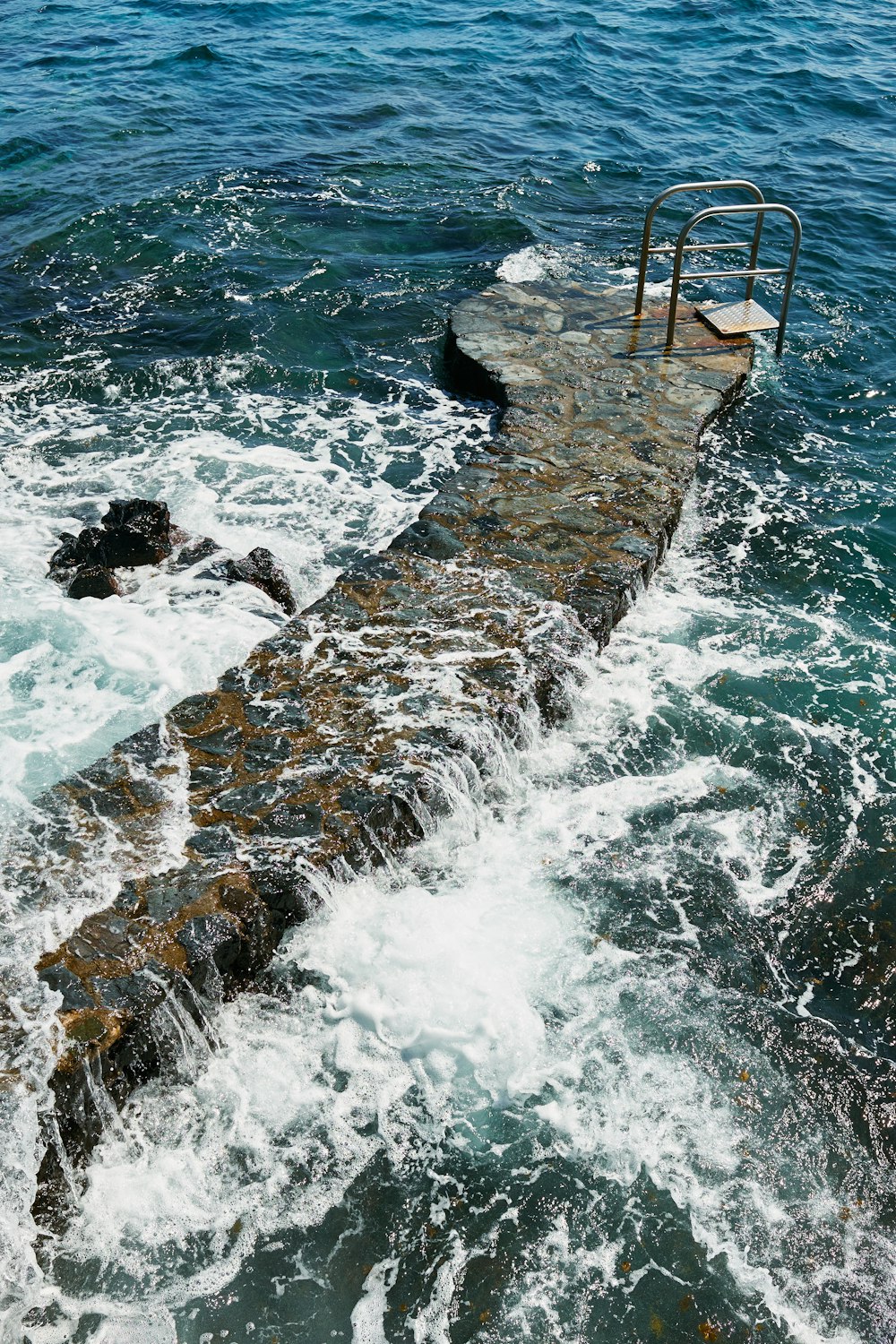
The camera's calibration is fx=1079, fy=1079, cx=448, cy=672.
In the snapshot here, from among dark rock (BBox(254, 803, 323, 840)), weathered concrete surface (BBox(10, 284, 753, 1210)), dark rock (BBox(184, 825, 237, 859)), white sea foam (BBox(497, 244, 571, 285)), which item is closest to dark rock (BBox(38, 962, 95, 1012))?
weathered concrete surface (BBox(10, 284, 753, 1210))

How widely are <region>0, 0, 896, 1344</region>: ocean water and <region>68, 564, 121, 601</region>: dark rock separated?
14 centimetres

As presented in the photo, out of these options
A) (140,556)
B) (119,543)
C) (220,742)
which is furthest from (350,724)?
(119,543)

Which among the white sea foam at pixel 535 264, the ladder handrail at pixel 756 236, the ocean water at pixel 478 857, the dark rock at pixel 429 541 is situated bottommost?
the ocean water at pixel 478 857

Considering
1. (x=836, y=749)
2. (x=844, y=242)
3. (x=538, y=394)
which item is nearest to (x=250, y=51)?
(x=844, y=242)

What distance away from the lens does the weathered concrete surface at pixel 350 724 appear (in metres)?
4.78

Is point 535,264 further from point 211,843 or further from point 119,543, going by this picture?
point 211,843

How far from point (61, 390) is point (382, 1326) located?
28.7ft

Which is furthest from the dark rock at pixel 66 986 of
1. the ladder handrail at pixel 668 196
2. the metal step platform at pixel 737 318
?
the metal step platform at pixel 737 318

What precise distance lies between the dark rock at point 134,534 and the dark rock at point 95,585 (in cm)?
26

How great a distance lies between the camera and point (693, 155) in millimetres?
16500

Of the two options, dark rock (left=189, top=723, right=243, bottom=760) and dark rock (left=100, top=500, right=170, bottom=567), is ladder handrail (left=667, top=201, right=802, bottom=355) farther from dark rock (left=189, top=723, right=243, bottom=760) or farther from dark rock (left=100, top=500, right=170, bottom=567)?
dark rock (left=189, top=723, right=243, bottom=760)

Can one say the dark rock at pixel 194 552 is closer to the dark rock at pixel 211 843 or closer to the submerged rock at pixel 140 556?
the submerged rock at pixel 140 556

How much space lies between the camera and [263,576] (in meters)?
7.59

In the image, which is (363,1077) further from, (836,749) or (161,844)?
(836,749)
